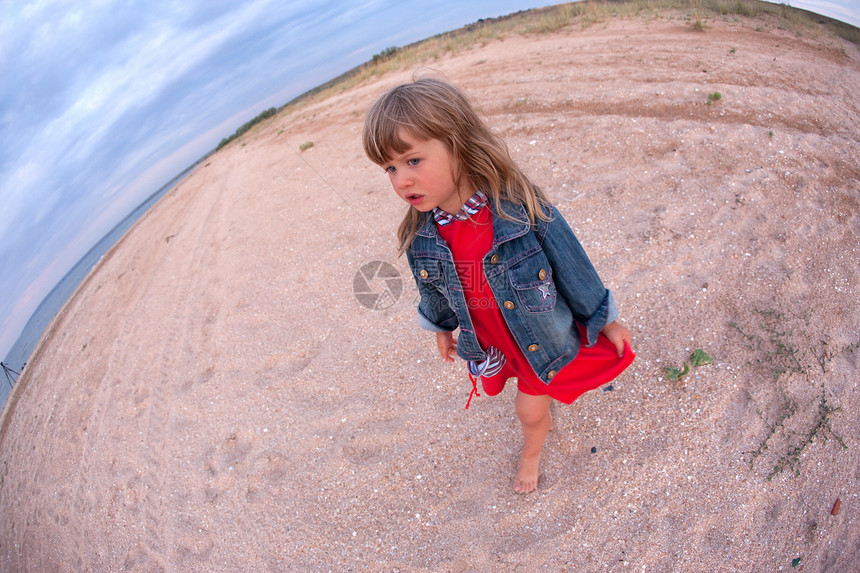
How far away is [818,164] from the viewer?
11.6 ft

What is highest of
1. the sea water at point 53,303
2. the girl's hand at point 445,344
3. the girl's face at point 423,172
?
the girl's face at point 423,172

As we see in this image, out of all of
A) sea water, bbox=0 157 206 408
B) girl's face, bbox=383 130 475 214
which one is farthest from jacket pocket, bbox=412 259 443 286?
sea water, bbox=0 157 206 408

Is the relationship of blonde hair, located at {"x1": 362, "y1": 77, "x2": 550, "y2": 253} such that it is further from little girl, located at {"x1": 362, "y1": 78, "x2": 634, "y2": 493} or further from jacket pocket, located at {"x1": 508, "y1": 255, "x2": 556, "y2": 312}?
jacket pocket, located at {"x1": 508, "y1": 255, "x2": 556, "y2": 312}

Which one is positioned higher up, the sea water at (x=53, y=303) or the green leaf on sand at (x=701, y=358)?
the green leaf on sand at (x=701, y=358)

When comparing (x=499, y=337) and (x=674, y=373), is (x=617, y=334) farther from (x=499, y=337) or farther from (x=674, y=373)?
(x=674, y=373)

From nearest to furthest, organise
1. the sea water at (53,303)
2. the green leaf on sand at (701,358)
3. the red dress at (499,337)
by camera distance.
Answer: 1. the red dress at (499,337)
2. the green leaf on sand at (701,358)
3. the sea water at (53,303)

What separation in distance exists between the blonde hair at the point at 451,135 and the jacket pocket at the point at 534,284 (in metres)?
0.16

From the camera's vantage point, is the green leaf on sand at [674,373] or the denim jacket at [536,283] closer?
the denim jacket at [536,283]

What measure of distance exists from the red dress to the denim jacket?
0.04m

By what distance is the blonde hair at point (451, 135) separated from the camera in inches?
57.6

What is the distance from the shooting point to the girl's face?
150 cm

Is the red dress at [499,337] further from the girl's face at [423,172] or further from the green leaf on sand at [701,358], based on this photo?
the green leaf on sand at [701,358]

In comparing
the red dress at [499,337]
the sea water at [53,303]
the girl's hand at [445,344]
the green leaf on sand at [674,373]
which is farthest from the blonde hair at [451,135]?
the sea water at [53,303]

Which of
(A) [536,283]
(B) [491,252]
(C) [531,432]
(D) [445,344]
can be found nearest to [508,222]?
(B) [491,252]
